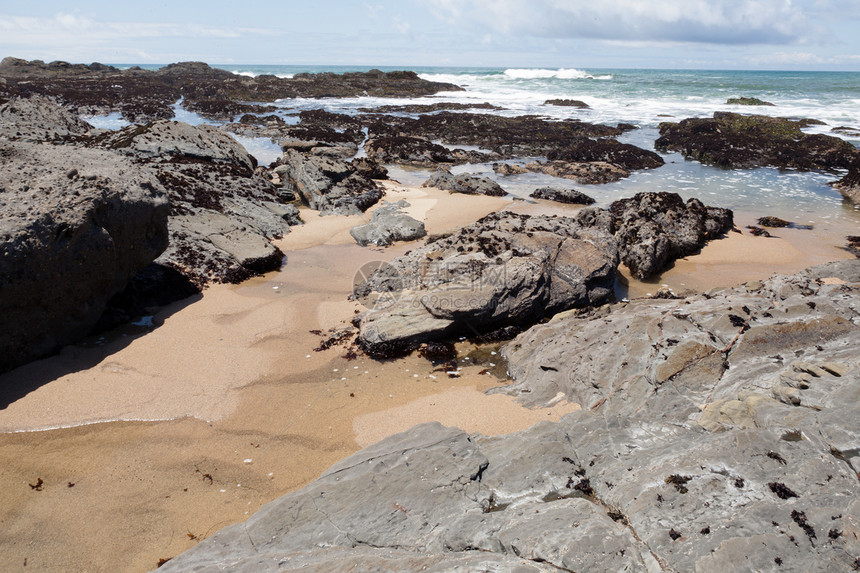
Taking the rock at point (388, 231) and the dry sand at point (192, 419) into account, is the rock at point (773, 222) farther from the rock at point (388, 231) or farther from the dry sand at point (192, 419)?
the dry sand at point (192, 419)

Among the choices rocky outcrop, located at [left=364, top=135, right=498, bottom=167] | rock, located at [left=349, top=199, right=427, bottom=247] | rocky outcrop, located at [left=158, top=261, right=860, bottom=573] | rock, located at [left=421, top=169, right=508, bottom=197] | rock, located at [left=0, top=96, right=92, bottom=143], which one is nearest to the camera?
rocky outcrop, located at [left=158, top=261, right=860, bottom=573]

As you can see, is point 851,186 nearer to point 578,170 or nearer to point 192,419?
point 578,170

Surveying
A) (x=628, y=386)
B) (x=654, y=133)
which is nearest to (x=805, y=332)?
(x=628, y=386)

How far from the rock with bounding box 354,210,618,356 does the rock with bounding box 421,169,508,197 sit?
7939mm

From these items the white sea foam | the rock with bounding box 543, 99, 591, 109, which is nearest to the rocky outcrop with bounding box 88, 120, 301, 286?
the rock with bounding box 543, 99, 591, 109

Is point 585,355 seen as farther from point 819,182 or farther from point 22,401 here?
point 819,182

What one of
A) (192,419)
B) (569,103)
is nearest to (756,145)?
(569,103)

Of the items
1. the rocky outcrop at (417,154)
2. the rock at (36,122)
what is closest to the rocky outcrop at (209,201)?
the rock at (36,122)

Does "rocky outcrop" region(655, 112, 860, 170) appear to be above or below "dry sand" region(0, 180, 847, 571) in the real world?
above

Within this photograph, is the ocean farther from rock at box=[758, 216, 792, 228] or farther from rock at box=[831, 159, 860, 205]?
rock at box=[758, 216, 792, 228]

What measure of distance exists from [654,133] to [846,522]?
122ft

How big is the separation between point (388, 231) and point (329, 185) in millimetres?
5320

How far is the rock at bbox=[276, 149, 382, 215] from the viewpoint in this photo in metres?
17.1

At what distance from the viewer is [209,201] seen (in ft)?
45.6
